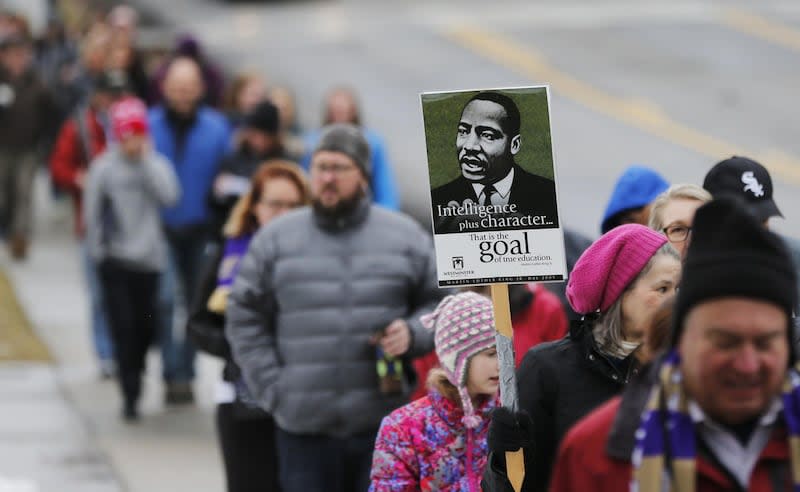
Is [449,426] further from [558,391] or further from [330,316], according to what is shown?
[330,316]

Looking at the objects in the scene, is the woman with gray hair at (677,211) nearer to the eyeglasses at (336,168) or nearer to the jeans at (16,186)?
the eyeglasses at (336,168)

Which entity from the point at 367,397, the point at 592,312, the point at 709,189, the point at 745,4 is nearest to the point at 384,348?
the point at 367,397

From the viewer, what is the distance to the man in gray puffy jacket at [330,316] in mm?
7957

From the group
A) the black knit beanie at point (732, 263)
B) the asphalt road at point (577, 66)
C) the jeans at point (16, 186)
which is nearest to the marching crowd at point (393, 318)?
the black knit beanie at point (732, 263)

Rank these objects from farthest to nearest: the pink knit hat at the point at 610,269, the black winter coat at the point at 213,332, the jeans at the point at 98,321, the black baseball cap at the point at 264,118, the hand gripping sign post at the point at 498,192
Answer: the jeans at the point at 98,321 → the black baseball cap at the point at 264,118 → the black winter coat at the point at 213,332 → the pink knit hat at the point at 610,269 → the hand gripping sign post at the point at 498,192

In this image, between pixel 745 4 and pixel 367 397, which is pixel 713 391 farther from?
pixel 745 4

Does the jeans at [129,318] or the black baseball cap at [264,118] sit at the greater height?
the black baseball cap at [264,118]

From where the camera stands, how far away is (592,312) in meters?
5.62

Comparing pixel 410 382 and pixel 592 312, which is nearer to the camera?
pixel 592 312

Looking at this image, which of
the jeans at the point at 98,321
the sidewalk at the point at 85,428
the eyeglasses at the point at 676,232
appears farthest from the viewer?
the jeans at the point at 98,321

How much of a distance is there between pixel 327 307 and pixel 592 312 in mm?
2567

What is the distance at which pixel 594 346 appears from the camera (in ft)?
18.0

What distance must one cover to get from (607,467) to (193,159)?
9291mm

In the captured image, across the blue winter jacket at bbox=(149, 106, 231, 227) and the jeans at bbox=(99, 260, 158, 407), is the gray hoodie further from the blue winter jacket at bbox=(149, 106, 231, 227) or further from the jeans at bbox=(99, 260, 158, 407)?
the blue winter jacket at bbox=(149, 106, 231, 227)
